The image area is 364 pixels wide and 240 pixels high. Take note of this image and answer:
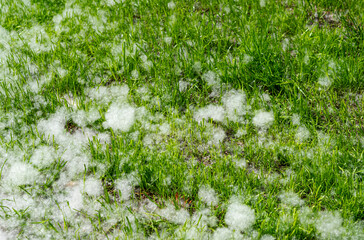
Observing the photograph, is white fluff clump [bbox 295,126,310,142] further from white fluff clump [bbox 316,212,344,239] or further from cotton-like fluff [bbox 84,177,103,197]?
cotton-like fluff [bbox 84,177,103,197]

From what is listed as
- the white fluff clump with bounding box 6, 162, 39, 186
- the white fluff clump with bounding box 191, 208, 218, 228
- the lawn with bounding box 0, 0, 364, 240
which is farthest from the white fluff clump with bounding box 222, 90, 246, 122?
the white fluff clump with bounding box 6, 162, 39, 186

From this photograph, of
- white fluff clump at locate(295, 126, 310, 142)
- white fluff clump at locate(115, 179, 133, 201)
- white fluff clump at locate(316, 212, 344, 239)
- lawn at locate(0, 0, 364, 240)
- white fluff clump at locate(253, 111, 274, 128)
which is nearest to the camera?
white fluff clump at locate(316, 212, 344, 239)

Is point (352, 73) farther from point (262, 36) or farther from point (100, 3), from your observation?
point (100, 3)

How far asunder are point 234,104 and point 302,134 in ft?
1.52

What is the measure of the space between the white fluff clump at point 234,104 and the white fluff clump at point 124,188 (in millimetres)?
755

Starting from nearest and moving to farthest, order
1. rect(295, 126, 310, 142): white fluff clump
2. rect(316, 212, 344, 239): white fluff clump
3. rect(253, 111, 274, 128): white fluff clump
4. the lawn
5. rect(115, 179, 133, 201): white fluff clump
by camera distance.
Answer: rect(316, 212, 344, 239): white fluff clump
the lawn
rect(115, 179, 133, 201): white fluff clump
rect(295, 126, 310, 142): white fluff clump
rect(253, 111, 274, 128): white fluff clump

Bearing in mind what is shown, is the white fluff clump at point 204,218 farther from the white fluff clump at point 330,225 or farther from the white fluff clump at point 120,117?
the white fluff clump at point 120,117

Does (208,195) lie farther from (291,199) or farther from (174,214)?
(291,199)

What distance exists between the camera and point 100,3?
3.12 m

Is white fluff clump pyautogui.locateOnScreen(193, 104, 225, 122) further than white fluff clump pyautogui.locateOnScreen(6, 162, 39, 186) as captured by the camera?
Yes

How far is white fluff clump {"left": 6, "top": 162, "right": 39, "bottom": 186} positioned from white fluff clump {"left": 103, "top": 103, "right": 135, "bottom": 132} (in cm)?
49

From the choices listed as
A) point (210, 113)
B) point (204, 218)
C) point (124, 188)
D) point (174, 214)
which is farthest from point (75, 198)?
point (210, 113)

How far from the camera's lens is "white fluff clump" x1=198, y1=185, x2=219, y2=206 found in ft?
6.07

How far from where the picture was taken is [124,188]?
6.43 feet
